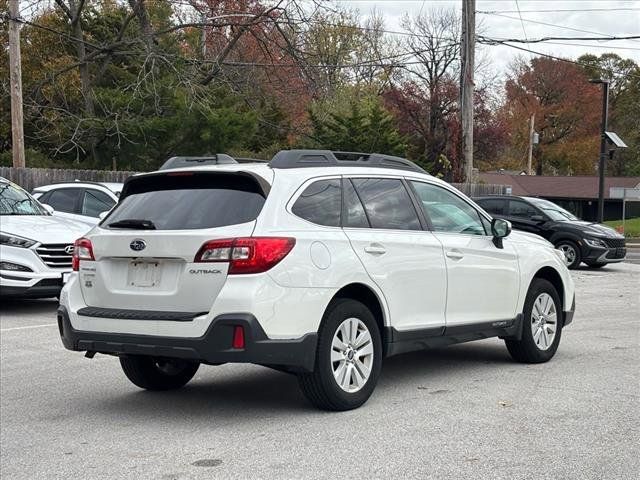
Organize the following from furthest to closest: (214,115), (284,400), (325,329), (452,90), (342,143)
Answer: (452,90) < (342,143) < (214,115) < (284,400) < (325,329)

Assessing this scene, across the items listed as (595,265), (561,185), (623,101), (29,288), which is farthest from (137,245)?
(623,101)

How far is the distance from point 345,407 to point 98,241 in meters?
2.11

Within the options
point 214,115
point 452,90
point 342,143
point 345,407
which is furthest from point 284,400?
point 452,90

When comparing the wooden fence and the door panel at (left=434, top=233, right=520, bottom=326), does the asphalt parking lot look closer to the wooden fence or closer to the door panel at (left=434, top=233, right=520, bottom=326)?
the door panel at (left=434, top=233, right=520, bottom=326)

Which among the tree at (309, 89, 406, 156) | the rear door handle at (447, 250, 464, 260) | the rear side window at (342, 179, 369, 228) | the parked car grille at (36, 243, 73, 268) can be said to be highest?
the tree at (309, 89, 406, 156)

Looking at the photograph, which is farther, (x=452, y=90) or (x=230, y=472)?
(x=452, y=90)

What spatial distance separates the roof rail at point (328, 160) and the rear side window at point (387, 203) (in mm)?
193

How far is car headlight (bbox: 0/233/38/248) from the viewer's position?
11.8 m

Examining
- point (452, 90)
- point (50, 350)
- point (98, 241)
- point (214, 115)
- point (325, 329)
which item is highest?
point (452, 90)

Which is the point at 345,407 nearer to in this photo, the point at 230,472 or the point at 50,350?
the point at 230,472

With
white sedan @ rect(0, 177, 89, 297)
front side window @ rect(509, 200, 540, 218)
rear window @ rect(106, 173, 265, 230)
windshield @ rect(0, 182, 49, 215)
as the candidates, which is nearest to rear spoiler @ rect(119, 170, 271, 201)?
rear window @ rect(106, 173, 265, 230)

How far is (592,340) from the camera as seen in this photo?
960 centimetres

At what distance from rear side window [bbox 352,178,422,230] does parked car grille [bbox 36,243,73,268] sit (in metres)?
6.37

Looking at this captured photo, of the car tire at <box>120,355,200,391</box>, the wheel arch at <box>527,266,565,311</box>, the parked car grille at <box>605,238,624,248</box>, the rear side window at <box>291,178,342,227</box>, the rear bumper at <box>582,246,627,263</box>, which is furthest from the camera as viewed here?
the parked car grille at <box>605,238,624,248</box>
